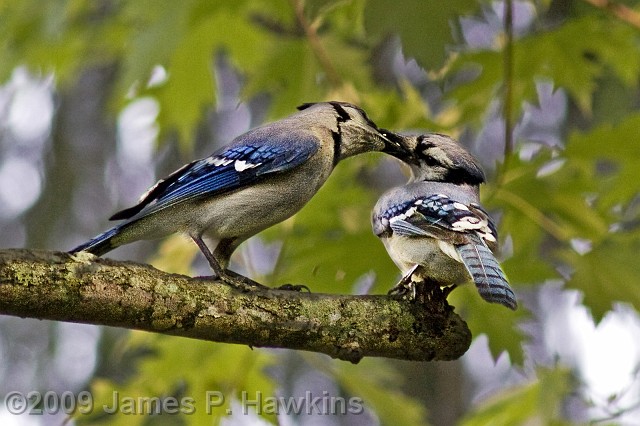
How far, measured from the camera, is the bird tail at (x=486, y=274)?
76.4 inches

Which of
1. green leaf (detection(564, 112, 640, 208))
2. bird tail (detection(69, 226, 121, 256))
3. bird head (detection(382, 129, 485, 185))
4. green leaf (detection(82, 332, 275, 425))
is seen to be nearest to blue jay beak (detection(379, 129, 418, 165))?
bird head (detection(382, 129, 485, 185))

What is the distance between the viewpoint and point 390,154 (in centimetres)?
262

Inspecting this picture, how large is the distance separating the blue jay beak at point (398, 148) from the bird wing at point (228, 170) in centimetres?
24

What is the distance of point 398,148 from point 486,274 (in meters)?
0.66

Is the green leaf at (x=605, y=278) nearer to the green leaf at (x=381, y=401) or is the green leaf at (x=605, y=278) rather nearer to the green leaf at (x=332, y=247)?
the green leaf at (x=332, y=247)

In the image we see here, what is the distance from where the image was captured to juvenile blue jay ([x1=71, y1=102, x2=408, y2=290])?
7.58ft

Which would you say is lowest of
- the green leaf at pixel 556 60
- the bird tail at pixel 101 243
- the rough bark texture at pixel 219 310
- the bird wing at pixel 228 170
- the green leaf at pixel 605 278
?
the rough bark texture at pixel 219 310

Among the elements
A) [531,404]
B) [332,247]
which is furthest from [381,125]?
[531,404]

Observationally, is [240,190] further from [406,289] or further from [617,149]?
[617,149]

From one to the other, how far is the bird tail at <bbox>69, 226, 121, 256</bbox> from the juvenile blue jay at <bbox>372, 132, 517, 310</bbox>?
74 cm

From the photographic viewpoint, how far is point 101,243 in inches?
89.9

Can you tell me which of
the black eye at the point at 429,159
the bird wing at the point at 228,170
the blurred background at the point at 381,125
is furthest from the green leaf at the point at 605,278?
the bird wing at the point at 228,170

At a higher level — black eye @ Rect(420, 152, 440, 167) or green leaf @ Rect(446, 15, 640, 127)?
green leaf @ Rect(446, 15, 640, 127)

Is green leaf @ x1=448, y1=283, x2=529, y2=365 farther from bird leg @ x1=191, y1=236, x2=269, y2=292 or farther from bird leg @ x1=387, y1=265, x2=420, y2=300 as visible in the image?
bird leg @ x1=191, y1=236, x2=269, y2=292
